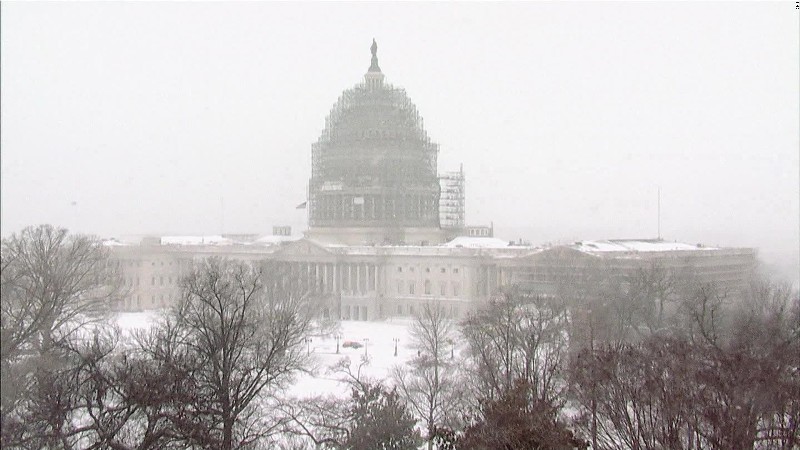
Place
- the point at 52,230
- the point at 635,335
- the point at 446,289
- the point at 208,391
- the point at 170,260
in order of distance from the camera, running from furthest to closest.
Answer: the point at 170,260
the point at 446,289
the point at 635,335
the point at 52,230
the point at 208,391

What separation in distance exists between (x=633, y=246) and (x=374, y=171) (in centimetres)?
2645

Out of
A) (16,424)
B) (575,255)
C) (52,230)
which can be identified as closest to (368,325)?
(575,255)

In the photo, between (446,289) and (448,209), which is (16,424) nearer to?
(446,289)

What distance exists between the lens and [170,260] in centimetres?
8494

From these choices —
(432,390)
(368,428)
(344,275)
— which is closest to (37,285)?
(368,428)

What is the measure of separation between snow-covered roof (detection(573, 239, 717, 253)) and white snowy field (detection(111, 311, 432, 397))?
15083mm

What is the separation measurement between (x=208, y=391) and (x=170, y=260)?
65.9m

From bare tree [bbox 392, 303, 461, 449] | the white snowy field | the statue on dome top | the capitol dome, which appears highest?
the statue on dome top

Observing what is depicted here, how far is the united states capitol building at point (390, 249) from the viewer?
6912 centimetres

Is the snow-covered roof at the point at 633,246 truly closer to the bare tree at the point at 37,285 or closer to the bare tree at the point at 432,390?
the bare tree at the point at 432,390

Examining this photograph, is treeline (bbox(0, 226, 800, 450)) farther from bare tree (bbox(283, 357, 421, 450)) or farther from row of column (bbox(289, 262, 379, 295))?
row of column (bbox(289, 262, 379, 295))

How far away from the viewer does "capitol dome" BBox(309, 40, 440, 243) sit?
288 feet

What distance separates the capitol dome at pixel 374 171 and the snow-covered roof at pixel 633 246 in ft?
67.9

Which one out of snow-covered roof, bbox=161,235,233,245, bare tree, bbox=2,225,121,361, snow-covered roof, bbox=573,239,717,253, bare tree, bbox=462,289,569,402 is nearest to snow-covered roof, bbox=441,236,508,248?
snow-covered roof, bbox=573,239,717,253
